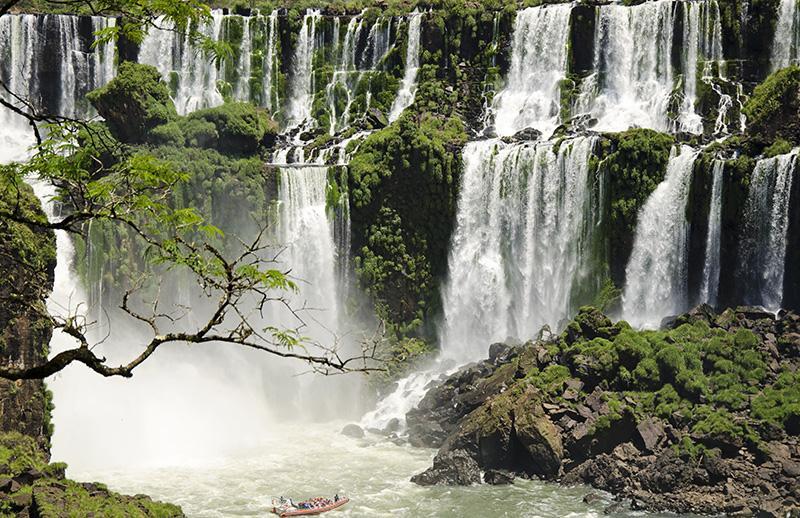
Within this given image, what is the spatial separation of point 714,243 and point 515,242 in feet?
24.0

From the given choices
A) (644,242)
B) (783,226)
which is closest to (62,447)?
(644,242)

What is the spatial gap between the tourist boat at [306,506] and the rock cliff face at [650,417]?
274 cm

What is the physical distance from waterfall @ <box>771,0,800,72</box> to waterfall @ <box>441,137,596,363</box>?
432 inches

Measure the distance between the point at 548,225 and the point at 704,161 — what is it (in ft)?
19.7

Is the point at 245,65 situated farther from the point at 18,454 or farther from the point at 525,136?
the point at 18,454

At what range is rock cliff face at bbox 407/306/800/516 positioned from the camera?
22.7 m

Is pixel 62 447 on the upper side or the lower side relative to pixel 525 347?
lower

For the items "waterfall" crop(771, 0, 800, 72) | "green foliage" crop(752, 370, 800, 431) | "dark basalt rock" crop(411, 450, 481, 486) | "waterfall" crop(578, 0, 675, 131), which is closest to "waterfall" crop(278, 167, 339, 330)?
"dark basalt rock" crop(411, 450, 481, 486)

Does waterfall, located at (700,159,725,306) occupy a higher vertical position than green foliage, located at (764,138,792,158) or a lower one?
lower

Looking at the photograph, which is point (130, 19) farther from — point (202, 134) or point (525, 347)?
point (202, 134)

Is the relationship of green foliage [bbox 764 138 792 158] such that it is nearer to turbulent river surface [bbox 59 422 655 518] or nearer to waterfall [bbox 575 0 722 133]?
waterfall [bbox 575 0 722 133]

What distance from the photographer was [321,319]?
118 ft

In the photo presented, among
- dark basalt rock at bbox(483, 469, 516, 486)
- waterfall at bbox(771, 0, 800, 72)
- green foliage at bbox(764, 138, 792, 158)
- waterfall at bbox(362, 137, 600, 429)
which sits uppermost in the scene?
waterfall at bbox(771, 0, 800, 72)

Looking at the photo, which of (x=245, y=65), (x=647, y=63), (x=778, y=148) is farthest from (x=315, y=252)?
(x=647, y=63)
